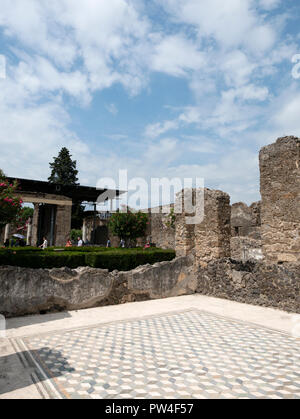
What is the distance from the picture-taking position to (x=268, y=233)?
22.3 feet

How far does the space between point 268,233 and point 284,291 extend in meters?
1.37

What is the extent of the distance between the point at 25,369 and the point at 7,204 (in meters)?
3.41

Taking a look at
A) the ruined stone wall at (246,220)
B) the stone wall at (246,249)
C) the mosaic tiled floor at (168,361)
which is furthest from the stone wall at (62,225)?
the mosaic tiled floor at (168,361)

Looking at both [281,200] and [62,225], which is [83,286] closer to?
[281,200]

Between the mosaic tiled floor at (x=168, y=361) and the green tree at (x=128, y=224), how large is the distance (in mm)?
13417

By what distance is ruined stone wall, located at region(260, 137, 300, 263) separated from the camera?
643 centimetres

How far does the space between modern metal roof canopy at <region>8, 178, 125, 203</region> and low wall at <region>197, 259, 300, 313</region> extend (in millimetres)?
15127

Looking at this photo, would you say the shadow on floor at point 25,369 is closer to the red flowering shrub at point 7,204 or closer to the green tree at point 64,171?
the red flowering shrub at point 7,204

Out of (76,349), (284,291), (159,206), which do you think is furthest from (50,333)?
(159,206)

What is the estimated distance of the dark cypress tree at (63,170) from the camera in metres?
35.7

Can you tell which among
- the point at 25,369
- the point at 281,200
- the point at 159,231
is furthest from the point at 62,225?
the point at 25,369

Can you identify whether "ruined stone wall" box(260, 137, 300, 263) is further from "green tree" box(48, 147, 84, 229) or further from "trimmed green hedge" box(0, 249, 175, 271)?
"green tree" box(48, 147, 84, 229)

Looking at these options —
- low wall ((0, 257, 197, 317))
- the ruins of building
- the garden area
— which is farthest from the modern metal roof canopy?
low wall ((0, 257, 197, 317))
